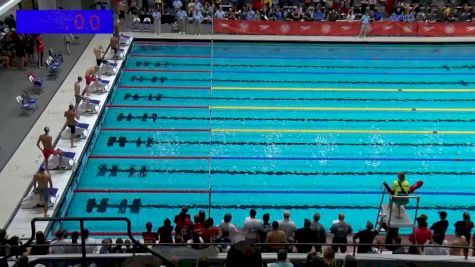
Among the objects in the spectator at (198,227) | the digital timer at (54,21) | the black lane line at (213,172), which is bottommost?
the black lane line at (213,172)

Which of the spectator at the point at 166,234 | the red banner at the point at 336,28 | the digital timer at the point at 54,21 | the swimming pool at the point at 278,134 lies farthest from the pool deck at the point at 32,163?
the red banner at the point at 336,28

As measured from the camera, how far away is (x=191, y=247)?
675 centimetres

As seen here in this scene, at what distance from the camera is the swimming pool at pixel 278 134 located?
10602 mm

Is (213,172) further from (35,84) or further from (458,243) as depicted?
(35,84)

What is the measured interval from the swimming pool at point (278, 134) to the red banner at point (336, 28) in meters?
0.99

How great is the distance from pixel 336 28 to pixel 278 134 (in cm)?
744

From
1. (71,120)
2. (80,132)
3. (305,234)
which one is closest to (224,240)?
(305,234)

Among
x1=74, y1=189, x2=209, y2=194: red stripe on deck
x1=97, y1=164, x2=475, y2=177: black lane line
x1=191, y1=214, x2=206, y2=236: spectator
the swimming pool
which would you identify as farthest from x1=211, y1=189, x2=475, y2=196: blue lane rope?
x1=191, y1=214, x2=206, y2=236: spectator

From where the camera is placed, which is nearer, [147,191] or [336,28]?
[147,191]

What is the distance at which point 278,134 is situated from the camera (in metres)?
12.9

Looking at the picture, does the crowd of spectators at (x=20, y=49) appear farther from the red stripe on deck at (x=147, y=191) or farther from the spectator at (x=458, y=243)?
the spectator at (x=458, y=243)

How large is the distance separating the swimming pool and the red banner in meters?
0.99

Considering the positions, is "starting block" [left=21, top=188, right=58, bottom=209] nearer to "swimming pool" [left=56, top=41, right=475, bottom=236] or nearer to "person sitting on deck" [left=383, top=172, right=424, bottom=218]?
"swimming pool" [left=56, top=41, right=475, bottom=236]

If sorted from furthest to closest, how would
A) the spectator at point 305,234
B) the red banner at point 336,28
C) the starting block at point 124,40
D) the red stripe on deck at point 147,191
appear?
the red banner at point 336,28
the starting block at point 124,40
the red stripe on deck at point 147,191
the spectator at point 305,234
